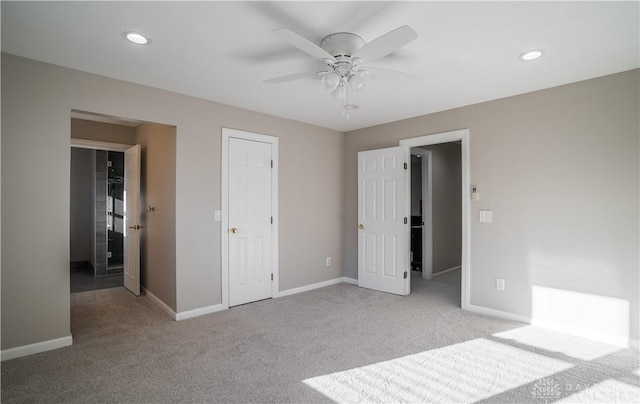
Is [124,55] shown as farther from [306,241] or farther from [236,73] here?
[306,241]

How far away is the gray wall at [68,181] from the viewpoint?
257 cm

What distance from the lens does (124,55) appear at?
8.43 ft

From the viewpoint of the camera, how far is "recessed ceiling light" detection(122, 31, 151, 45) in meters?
2.23

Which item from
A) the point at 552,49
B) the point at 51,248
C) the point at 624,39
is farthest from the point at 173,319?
the point at 624,39

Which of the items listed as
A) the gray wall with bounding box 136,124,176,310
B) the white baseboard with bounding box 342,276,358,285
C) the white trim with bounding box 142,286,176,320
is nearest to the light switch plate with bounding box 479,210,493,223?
the white baseboard with bounding box 342,276,358,285

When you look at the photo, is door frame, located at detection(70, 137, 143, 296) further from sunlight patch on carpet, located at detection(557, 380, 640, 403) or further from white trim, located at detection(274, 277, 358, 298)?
sunlight patch on carpet, located at detection(557, 380, 640, 403)

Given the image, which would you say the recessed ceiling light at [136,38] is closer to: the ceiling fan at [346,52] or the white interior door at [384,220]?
the ceiling fan at [346,52]

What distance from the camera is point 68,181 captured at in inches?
111

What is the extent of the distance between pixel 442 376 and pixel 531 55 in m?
2.57

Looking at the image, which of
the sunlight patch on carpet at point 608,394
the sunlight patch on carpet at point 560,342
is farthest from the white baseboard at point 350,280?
the sunlight patch on carpet at point 608,394

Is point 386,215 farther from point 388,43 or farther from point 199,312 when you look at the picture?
point 388,43

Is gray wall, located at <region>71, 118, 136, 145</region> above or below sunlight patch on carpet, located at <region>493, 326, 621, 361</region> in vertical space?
above

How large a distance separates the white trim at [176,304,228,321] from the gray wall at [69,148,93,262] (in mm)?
4136

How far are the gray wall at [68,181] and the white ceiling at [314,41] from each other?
0.69 feet
